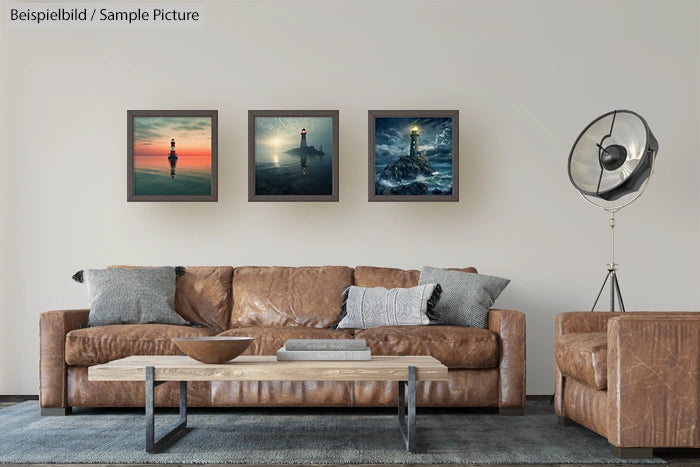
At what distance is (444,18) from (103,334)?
10.1ft

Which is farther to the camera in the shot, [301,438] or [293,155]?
[293,155]

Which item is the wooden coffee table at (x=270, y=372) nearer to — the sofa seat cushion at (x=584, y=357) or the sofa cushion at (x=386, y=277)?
the sofa seat cushion at (x=584, y=357)

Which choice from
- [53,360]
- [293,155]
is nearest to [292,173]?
[293,155]

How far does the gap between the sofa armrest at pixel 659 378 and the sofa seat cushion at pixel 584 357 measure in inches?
6.9

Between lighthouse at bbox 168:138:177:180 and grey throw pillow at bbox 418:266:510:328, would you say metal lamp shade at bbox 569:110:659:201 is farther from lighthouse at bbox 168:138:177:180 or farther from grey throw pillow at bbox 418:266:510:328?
lighthouse at bbox 168:138:177:180

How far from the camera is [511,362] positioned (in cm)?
409

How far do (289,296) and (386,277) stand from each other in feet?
2.03

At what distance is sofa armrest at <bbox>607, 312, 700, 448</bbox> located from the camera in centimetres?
302

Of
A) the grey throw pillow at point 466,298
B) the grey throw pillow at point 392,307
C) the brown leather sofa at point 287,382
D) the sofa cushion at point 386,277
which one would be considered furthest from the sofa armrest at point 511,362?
the sofa cushion at point 386,277

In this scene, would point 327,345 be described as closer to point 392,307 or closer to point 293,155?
point 392,307

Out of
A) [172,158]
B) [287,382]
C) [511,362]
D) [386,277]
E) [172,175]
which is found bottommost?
[287,382]

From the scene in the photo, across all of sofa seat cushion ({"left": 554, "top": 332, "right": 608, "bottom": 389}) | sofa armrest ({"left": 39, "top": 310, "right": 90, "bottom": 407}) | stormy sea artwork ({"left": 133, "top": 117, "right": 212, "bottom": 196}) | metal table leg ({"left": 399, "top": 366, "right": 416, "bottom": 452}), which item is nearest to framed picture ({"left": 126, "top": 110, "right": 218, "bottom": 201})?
stormy sea artwork ({"left": 133, "top": 117, "right": 212, "bottom": 196})

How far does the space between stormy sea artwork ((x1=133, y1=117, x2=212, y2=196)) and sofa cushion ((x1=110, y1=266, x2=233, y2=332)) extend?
0.61m

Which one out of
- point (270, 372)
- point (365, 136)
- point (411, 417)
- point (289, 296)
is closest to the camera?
point (270, 372)
